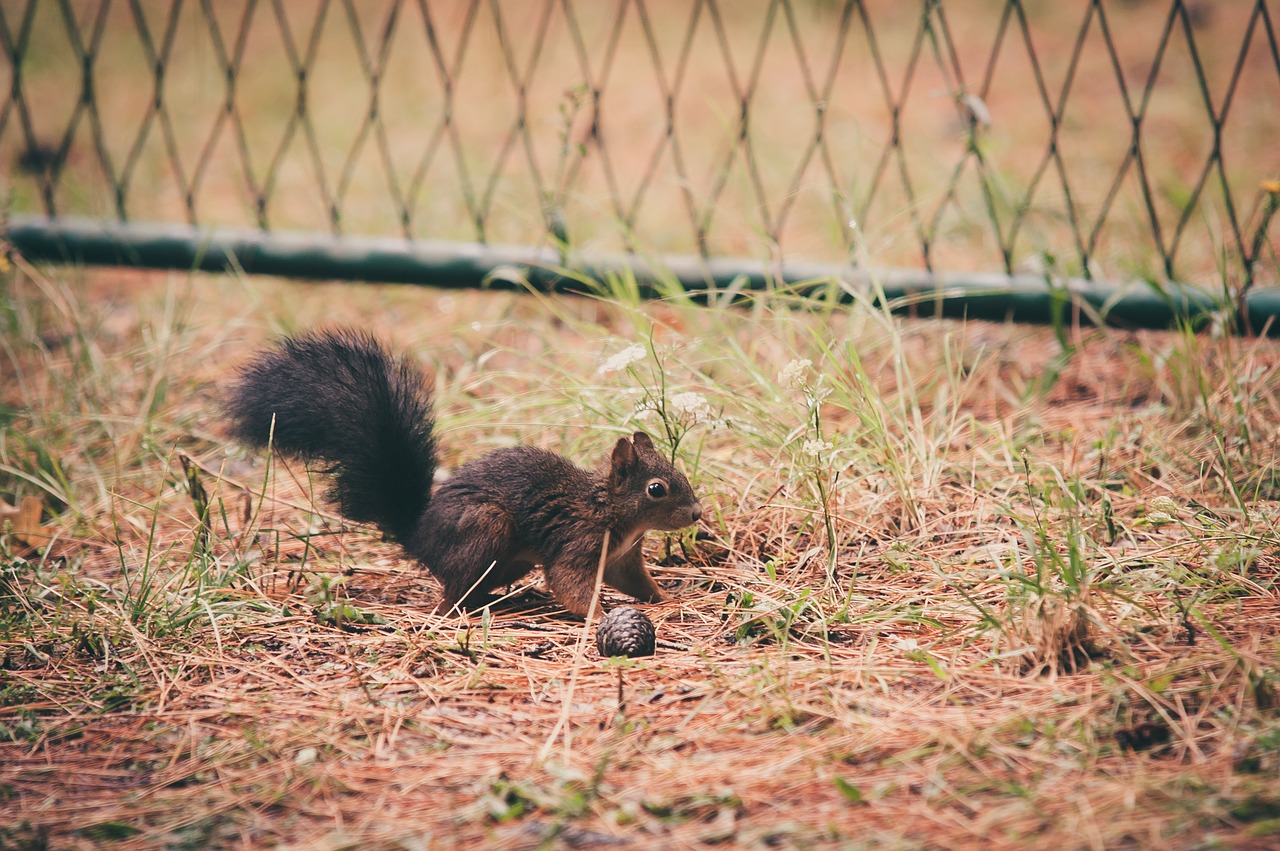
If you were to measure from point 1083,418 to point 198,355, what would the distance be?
2985 millimetres

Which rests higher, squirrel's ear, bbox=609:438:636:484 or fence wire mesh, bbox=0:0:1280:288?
fence wire mesh, bbox=0:0:1280:288

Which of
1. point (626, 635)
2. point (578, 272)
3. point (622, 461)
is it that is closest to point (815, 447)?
point (622, 461)

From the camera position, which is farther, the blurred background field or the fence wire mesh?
the fence wire mesh

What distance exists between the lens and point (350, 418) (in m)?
2.28

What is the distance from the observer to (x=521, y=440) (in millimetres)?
2959

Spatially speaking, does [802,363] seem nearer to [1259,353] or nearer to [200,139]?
[1259,353]

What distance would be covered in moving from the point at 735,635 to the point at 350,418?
1.00 m

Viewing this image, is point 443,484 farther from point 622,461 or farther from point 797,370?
point 797,370

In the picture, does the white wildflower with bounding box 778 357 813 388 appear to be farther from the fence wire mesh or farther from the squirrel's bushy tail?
the squirrel's bushy tail

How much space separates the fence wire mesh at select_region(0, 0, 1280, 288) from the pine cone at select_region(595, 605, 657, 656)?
1.22 metres

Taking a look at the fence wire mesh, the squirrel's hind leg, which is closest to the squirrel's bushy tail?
the squirrel's hind leg

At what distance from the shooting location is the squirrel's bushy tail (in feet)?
7.41

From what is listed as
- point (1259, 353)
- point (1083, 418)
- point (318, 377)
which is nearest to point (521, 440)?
point (318, 377)

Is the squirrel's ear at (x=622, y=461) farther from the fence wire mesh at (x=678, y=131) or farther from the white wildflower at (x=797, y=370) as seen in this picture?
the fence wire mesh at (x=678, y=131)
